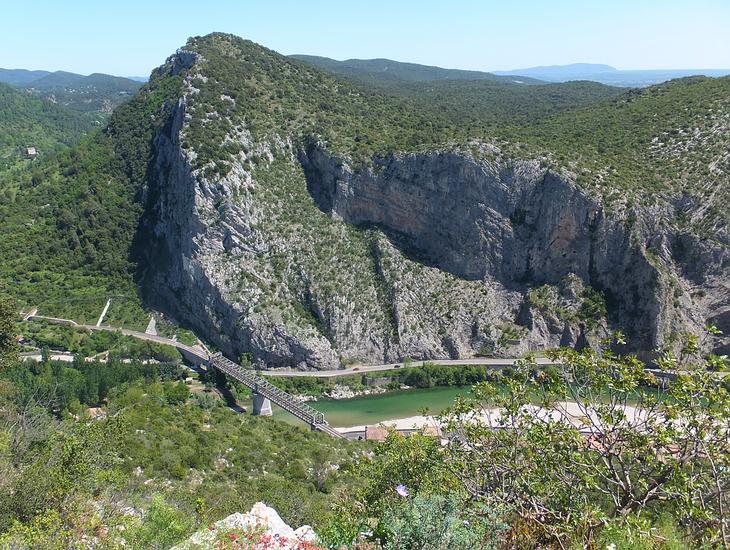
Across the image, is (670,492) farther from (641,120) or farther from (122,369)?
(641,120)

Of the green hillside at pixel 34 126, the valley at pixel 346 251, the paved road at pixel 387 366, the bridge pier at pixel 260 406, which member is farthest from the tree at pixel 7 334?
the green hillside at pixel 34 126

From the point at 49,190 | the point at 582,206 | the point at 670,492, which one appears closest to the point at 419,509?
the point at 670,492

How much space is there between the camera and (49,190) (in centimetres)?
6222

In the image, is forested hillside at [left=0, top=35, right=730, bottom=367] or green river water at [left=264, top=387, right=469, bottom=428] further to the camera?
forested hillside at [left=0, top=35, right=730, bottom=367]

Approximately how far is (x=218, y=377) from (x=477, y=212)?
29708mm

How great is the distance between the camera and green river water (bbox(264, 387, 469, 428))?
4328 centimetres

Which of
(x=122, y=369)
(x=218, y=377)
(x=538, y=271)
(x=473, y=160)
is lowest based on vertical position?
(x=218, y=377)

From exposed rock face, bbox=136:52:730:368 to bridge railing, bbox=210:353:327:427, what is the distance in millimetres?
3319

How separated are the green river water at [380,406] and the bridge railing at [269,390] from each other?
134 cm

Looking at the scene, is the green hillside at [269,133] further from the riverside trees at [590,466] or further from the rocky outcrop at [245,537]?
the rocky outcrop at [245,537]

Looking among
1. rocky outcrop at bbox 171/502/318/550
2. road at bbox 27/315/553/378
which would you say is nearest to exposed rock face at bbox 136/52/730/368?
road at bbox 27/315/553/378

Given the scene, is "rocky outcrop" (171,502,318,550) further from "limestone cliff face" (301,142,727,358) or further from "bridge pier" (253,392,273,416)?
"limestone cliff face" (301,142,727,358)

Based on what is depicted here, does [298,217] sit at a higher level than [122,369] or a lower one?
higher

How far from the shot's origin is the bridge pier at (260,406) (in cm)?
4300
